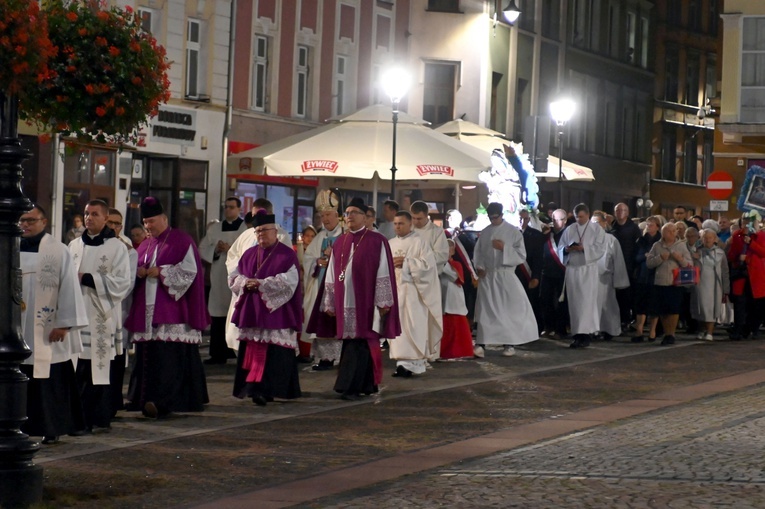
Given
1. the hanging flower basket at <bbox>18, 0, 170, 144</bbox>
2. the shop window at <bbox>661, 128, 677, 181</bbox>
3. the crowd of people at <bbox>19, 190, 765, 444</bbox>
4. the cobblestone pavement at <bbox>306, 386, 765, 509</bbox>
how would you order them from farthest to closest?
the shop window at <bbox>661, 128, 677, 181</bbox> < the crowd of people at <bbox>19, 190, 765, 444</bbox> < the hanging flower basket at <bbox>18, 0, 170, 144</bbox> < the cobblestone pavement at <bbox>306, 386, 765, 509</bbox>

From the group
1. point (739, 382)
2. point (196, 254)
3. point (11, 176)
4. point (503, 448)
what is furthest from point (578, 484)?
point (739, 382)

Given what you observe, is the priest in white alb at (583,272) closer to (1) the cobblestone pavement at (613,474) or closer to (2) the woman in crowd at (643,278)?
(2) the woman in crowd at (643,278)

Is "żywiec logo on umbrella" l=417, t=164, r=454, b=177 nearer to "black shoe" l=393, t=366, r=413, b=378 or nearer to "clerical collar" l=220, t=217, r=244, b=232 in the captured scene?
"clerical collar" l=220, t=217, r=244, b=232

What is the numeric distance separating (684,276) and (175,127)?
12218mm

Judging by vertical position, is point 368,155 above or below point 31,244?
above

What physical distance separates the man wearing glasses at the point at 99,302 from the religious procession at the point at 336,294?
0.4 inches

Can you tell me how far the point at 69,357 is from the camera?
1182cm

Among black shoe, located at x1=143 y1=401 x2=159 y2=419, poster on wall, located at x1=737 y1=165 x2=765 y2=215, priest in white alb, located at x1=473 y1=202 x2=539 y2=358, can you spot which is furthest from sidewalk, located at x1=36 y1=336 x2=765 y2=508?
poster on wall, located at x1=737 y1=165 x2=765 y2=215

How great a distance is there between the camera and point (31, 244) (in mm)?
11609

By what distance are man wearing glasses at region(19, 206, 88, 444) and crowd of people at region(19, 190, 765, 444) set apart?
12 millimetres

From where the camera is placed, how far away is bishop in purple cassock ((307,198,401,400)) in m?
15.3

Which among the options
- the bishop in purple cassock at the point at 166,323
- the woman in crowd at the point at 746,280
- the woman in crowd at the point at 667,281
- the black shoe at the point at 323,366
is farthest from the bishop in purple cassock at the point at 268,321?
the woman in crowd at the point at 746,280

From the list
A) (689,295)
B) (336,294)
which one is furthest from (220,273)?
(689,295)

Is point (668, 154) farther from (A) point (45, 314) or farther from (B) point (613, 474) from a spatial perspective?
(B) point (613, 474)
